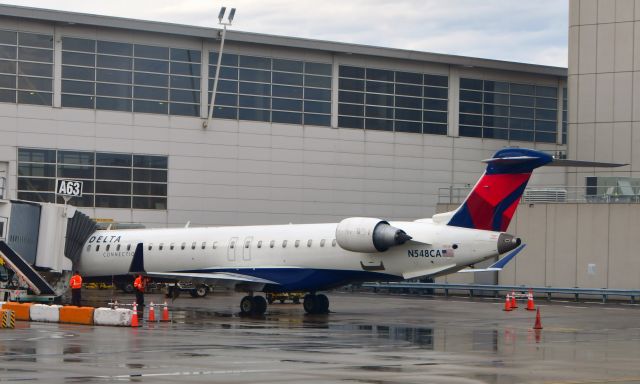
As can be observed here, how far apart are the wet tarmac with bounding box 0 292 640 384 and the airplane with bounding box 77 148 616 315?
144 centimetres

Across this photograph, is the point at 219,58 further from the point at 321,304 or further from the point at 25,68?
the point at 321,304

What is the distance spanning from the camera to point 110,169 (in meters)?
63.5

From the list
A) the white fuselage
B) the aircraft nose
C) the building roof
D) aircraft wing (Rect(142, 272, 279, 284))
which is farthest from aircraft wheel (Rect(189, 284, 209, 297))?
the aircraft nose

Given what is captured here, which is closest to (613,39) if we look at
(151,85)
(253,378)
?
(151,85)

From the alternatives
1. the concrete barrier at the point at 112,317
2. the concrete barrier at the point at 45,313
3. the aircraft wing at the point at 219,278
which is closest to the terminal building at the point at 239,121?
the aircraft wing at the point at 219,278

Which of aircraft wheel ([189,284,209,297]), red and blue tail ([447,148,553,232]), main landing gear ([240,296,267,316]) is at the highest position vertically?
red and blue tail ([447,148,553,232])

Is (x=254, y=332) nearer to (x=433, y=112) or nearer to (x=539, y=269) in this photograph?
(x=539, y=269)

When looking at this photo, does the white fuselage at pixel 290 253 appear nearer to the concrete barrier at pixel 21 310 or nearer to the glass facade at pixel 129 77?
the concrete barrier at pixel 21 310

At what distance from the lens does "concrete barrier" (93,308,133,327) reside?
30312 mm

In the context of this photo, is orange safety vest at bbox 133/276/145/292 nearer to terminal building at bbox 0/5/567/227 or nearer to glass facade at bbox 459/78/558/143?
terminal building at bbox 0/5/567/227

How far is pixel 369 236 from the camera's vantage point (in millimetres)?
36156

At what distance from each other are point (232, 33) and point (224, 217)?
10.9m

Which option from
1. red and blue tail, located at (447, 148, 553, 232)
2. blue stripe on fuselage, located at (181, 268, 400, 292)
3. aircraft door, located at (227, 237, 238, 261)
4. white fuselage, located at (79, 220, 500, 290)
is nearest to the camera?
red and blue tail, located at (447, 148, 553, 232)

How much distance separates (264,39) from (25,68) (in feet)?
46.1
